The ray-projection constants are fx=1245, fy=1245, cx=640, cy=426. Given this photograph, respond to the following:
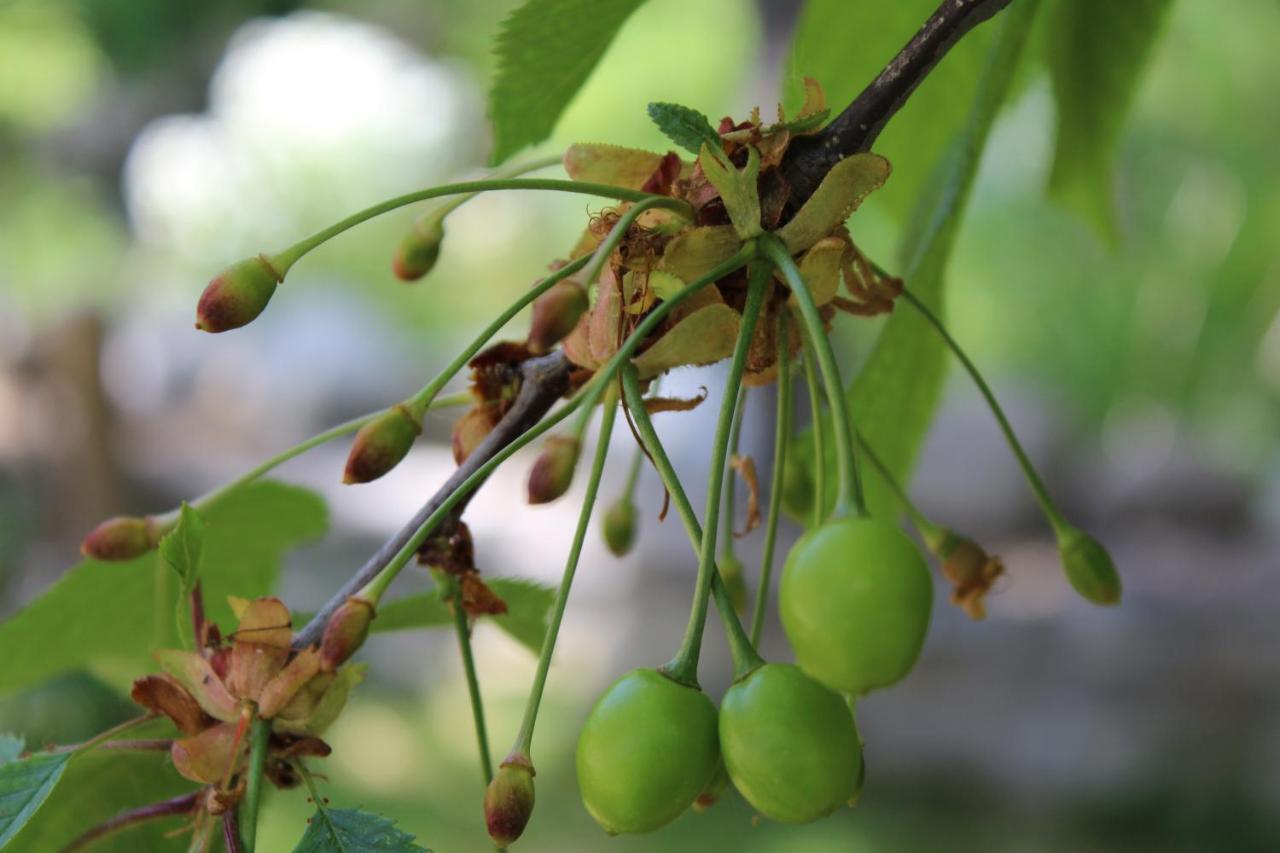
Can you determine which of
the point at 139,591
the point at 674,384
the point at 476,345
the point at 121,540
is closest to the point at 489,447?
the point at 476,345

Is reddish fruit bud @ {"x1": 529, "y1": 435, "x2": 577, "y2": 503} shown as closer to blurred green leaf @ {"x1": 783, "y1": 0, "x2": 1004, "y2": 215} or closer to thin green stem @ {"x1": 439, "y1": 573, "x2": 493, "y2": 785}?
thin green stem @ {"x1": 439, "y1": 573, "x2": 493, "y2": 785}

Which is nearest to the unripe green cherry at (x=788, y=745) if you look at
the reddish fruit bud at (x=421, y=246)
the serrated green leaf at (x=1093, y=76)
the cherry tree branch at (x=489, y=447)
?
the cherry tree branch at (x=489, y=447)

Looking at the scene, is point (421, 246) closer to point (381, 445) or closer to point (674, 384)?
point (381, 445)

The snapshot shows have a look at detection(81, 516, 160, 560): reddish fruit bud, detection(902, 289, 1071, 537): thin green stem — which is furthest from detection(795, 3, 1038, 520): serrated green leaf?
detection(81, 516, 160, 560): reddish fruit bud

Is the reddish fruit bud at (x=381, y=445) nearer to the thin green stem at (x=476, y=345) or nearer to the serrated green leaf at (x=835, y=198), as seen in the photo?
the thin green stem at (x=476, y=345)

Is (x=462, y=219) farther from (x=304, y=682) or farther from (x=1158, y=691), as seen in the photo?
(x=304, y=682)

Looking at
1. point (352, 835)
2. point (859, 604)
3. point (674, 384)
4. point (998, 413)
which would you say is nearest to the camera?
point (859, 604)
